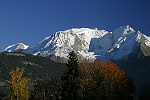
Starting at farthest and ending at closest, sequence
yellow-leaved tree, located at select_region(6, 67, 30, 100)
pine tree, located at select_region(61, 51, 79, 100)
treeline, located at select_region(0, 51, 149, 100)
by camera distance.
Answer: pine tree, located at select_region(61, 51, 79, 100), treeline, located at select_region(0, 51, 149, 100), yellow-leaved tree, located at select_region(6, 67, 30, 100)

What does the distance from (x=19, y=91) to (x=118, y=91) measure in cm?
4703

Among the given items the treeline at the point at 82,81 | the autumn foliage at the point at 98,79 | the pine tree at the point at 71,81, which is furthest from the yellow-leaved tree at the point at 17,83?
the autumn foliage at the point at 98,79

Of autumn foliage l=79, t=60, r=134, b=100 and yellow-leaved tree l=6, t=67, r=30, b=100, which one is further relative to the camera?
autumn foliage l=79, t=60, r=134, b=100

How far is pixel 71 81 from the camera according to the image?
8600 cm

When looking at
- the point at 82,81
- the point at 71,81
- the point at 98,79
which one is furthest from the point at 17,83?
the point at 98,79

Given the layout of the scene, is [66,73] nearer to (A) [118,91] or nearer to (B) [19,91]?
(B) [19,91]

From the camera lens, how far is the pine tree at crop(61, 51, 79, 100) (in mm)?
85625

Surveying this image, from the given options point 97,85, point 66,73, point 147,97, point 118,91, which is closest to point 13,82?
point 66,73

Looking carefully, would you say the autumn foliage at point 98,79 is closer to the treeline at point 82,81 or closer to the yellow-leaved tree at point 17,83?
the treeline at point 82,81

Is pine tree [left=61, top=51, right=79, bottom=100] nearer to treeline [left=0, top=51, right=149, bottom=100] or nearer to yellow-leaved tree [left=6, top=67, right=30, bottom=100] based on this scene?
treeline [left=0, top=51, right=149, bottom=100]

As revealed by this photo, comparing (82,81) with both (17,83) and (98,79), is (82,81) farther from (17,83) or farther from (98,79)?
(17,83)

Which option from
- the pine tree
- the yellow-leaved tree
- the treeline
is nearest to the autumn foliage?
the treeline

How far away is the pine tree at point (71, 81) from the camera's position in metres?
85.6

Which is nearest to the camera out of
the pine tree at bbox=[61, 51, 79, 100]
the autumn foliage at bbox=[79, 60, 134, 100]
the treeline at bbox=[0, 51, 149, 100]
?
the treeline at bbox=[0, 51, 149, 100]
